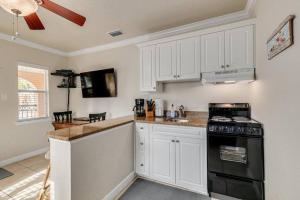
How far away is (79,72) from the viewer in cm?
414

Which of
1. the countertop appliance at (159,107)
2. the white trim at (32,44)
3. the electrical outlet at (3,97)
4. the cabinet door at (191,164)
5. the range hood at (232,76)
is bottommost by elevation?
the cabinet door at (191,164)

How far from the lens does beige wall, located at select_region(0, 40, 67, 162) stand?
301 cm

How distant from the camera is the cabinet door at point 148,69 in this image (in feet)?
9.02

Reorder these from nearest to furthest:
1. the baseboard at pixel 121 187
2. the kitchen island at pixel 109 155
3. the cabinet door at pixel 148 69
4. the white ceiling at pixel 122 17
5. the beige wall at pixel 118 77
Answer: the kitchen island at pixel 109 155, the baseboard at pixel 121 187, the white ceiling at pixel 122 17, the cabinet door at pixel 148 69, the beige wall at pixel 118 77

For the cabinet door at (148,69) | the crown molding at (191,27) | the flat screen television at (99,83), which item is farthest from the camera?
the flat screen television at (99,83)

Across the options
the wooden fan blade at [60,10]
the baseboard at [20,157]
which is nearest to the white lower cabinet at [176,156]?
the wooden fan blade at [60,10]

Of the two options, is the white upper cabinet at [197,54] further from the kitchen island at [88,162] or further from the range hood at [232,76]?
the kitchen island at [88,162]

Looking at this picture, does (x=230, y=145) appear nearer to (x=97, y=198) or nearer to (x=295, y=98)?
(x=295, y=98)

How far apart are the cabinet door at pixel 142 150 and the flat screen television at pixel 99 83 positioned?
1.47 meters

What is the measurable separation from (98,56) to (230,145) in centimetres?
354

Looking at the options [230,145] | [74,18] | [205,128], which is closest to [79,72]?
[74,18]

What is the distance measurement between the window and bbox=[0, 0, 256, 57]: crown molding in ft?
1.89

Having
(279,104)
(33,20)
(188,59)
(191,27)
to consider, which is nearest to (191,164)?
(279,104)

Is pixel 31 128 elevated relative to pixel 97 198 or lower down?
elevated
